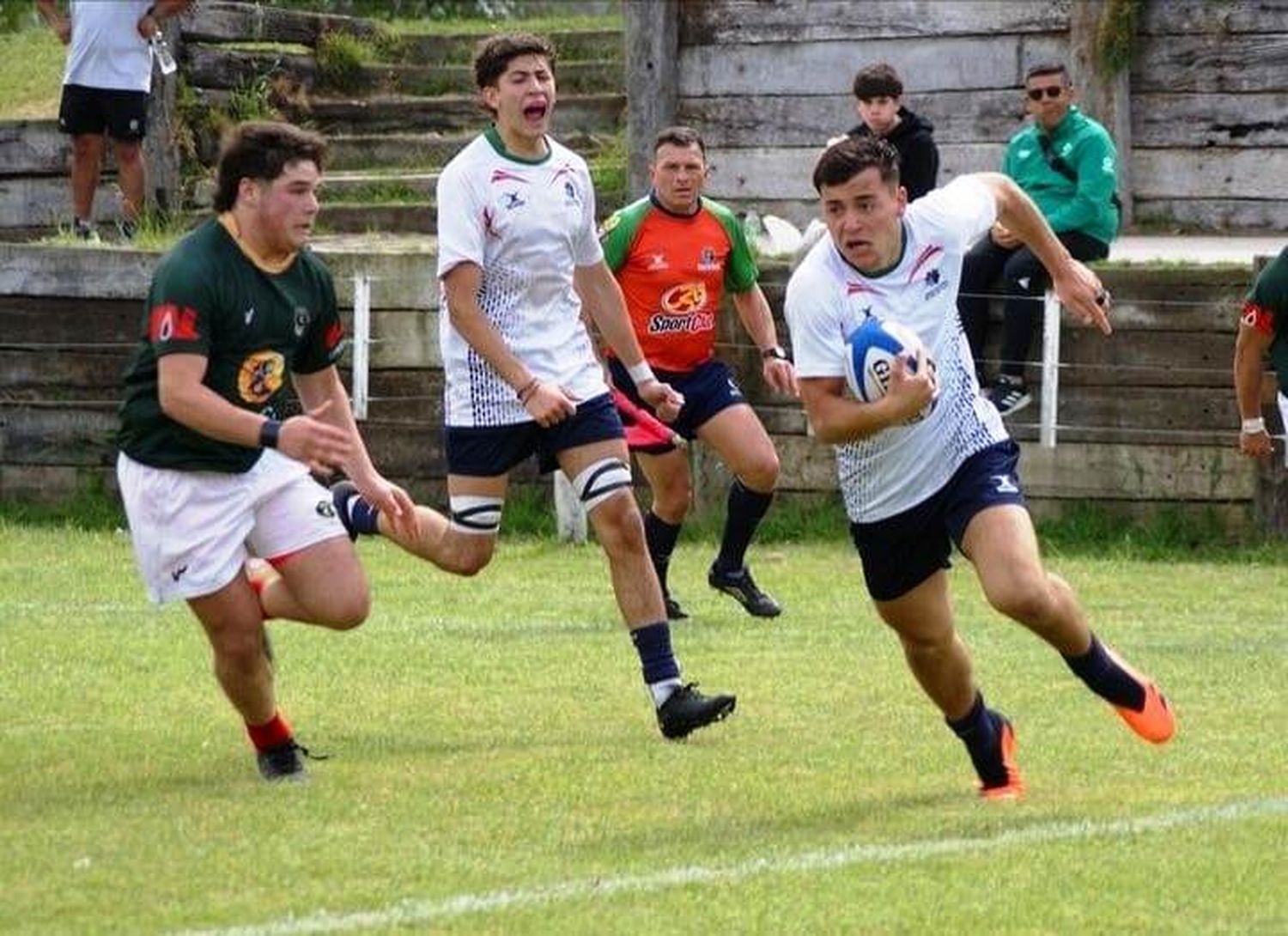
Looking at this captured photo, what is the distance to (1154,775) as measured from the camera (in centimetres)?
840

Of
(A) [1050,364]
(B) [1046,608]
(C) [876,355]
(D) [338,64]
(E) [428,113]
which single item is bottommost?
(A) [1050,364]

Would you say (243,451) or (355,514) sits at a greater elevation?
(243,451)

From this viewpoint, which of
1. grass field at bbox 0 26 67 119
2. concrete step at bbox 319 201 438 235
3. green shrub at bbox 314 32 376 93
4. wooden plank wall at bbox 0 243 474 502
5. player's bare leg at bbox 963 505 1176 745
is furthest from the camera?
green shrub at bbox 314 32 376 93

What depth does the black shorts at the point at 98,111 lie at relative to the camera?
17.4 m

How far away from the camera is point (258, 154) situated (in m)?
8.30

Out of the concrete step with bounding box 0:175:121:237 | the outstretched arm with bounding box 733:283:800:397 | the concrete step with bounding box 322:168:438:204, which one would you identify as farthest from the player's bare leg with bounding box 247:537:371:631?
the concrete step with bounding box 0:175:121:237

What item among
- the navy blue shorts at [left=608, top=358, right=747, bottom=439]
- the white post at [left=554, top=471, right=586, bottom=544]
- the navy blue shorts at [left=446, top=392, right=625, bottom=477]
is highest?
the navy blue shorts at [left=446, top=392, right=625, bottom=477]

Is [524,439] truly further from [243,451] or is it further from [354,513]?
[243,451]

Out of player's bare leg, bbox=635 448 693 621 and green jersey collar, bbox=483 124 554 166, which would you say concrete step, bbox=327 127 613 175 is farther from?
green jersey collar, bbox=483 124 554 166

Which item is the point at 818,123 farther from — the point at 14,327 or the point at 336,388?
the point at 336,388

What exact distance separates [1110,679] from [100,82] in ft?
36.0

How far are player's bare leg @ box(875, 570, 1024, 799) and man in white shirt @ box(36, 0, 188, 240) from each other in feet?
33.6

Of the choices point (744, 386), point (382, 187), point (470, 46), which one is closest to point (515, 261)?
point (744, 386)

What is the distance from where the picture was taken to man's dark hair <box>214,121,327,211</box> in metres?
8.29
